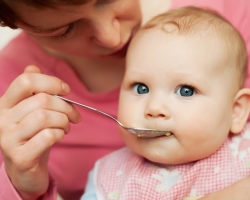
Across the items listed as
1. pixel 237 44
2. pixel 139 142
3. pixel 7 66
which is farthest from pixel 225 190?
pixel 7 66

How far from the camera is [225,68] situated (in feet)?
2.74

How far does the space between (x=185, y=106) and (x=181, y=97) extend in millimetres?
20

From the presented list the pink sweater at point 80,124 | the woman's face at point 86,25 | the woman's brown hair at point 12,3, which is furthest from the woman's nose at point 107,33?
the pink sweater at point 80,124

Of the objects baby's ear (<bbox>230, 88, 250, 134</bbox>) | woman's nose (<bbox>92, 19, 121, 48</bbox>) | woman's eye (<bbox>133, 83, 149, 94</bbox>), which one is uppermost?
woman's nose (<bbox>92, 19, 121, 48</bbox>)

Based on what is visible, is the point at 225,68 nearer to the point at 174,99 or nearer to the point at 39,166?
the point at 174,99

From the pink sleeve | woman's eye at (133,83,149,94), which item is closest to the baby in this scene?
woman's eye at (133,83,149,94)

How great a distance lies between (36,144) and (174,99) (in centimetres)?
26

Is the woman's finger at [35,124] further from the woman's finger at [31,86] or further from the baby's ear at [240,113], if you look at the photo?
the baby's ear at [240,113]

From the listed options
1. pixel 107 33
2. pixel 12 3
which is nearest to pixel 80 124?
pixel 107 33

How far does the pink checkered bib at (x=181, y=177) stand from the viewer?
0.84 metres

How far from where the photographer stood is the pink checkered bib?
840mm

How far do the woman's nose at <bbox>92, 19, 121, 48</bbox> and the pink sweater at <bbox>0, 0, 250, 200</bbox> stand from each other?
24 cm

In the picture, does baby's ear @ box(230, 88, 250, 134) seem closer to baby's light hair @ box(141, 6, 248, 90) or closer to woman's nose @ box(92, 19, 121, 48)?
baby's light hair @ box(141, 6, 248, 90)

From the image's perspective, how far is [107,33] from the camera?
0.84m
